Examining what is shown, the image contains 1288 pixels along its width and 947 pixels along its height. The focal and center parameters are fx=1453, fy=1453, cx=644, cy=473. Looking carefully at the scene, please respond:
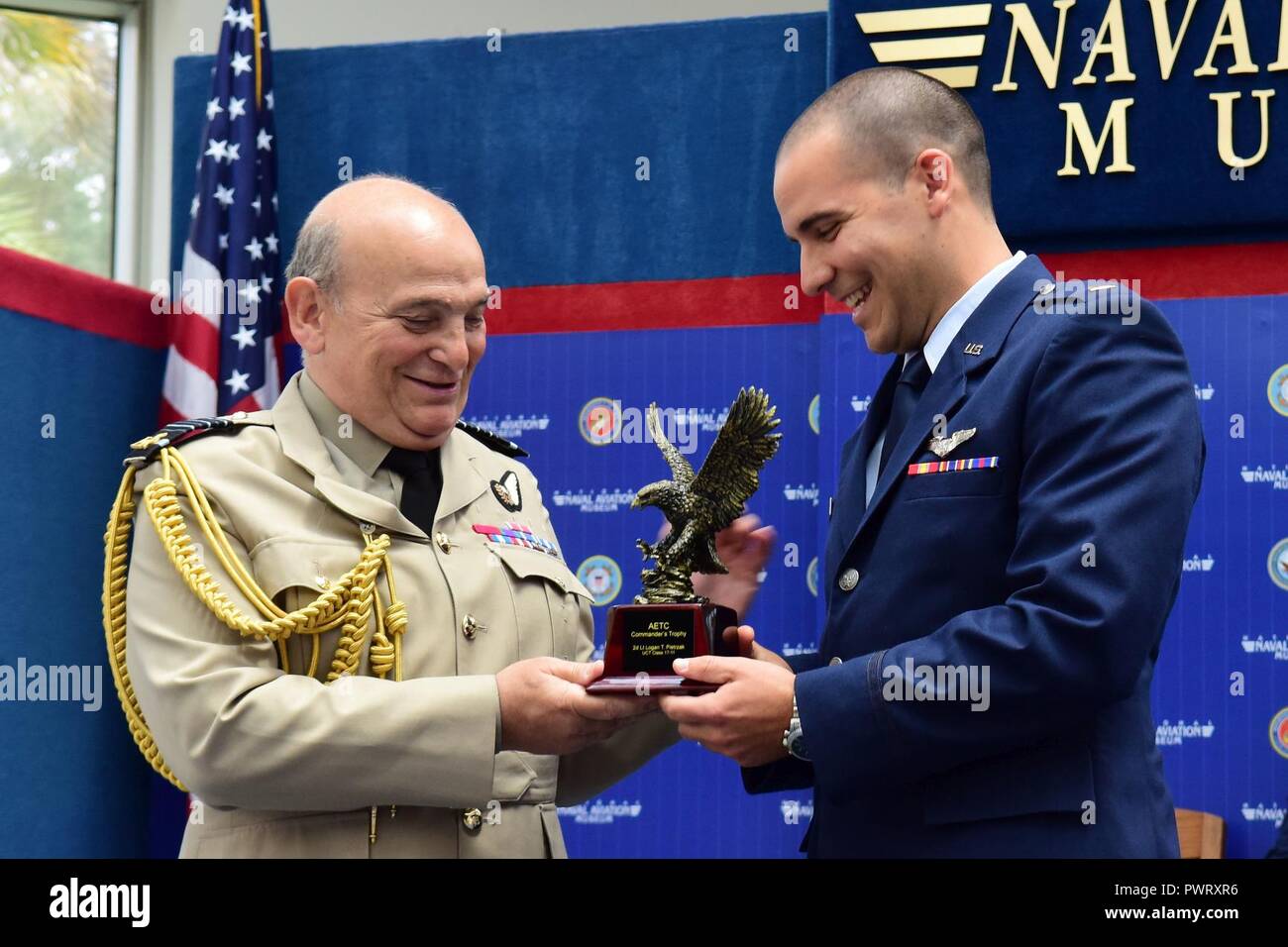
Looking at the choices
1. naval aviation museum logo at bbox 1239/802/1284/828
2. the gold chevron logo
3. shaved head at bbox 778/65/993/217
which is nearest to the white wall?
the gold chevron logo

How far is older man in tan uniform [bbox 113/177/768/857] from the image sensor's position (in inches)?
76.1

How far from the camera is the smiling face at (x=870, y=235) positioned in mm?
2203

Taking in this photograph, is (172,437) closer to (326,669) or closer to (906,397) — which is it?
(326,669)

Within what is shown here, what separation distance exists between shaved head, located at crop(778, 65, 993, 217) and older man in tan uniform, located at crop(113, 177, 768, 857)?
2.00ft

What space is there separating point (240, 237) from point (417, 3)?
8.81ft

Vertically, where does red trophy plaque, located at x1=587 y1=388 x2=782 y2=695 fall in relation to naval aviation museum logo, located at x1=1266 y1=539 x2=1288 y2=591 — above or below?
Result: below

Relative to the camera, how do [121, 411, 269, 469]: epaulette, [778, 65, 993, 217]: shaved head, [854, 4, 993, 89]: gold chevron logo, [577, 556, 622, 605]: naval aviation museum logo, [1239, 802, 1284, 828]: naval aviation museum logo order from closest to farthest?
[121, 411, 269, 469]: epaulette < [778, 65, 993, 217]: shaved head < [1239, 802, 1284, 828]: naval aviation museum logo < [854, 4, 993, 89]: gold chevron logo < [577, 556, 622, 605]: naval aviation museum logo

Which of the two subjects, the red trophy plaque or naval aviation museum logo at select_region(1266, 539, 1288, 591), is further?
naval aviation museum logo at select_region(1266, 539, 1288, 591)

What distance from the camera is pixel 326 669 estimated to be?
2.05 meters

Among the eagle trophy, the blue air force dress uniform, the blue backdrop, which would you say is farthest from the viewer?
the blue backdrop

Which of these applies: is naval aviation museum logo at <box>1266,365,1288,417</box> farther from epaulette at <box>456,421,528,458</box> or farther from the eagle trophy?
epaulette at <box>456,421,528,458</box>

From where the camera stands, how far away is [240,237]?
4.56m

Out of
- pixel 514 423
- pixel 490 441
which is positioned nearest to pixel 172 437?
pixel 490 441

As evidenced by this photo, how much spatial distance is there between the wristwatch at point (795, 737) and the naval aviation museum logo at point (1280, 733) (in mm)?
2498
